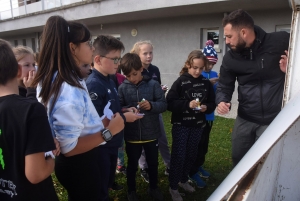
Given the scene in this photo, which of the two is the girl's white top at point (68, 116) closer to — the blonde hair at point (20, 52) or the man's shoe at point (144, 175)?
the blonde hair at point (20, 52)

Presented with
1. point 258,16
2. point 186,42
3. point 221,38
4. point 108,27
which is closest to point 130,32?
point 108,27

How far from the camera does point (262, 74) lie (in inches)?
97.1

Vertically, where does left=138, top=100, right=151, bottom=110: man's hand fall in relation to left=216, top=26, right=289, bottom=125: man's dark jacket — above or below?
below

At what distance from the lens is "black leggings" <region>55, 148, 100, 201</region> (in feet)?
5.40

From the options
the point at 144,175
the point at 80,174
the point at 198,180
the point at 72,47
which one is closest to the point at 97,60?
the point at 72,47

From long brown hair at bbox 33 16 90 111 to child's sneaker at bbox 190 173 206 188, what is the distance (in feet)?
7.54

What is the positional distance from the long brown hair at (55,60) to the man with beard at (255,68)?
1595mm

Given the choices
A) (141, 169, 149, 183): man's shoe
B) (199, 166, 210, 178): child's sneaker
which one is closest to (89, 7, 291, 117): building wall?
(199, 166, 210, 178): child's sneaker

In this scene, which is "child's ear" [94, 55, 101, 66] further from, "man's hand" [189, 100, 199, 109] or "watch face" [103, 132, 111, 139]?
"man's hand" [189, 100, 199, 109]

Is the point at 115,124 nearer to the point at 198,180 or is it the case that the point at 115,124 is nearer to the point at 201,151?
the point at 201,151

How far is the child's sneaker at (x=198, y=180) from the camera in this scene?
3.28 m

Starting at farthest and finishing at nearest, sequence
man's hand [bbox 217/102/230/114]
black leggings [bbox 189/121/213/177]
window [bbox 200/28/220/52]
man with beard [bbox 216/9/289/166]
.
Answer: window [bbox 200/28/220/52], black leggings [bbox 189/121/213/177], man's hand [bbox 217/102/230/114], man with beard [bbox 216/9/289/166]

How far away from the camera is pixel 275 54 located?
8.02 ft

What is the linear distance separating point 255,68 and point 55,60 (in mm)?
1806
